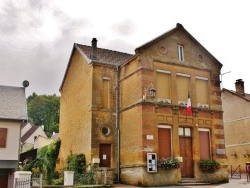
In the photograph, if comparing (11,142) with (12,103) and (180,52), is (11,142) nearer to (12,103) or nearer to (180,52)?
(12,103)

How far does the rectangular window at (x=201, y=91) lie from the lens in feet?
72.7

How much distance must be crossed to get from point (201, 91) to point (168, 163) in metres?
6.28

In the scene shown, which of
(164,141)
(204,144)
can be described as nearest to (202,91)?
(204,144)

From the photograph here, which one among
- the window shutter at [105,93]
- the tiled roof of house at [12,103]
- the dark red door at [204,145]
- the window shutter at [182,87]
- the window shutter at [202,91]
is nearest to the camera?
the dark red door at [204,145]

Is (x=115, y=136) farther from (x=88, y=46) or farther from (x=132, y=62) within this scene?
(x=88, y=46)

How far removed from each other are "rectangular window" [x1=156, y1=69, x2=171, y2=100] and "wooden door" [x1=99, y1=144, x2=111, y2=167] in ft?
16.5

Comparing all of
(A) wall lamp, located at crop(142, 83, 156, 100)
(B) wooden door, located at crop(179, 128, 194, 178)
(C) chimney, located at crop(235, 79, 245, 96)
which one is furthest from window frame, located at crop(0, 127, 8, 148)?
(C) chimney, located at crop(235, 79, 245, 96)

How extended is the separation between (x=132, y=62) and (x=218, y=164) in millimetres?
8833

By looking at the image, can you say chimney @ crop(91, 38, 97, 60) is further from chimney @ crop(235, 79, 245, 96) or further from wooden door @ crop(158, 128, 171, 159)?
chimney @ crop(235, 79, 245, 96)

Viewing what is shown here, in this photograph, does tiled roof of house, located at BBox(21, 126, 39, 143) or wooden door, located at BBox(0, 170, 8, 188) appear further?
tiled roof of house, located at BBox(21, 126, 39, 143)

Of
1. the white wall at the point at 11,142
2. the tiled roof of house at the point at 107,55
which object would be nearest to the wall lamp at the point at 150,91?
the tiled roof of house at the point at 107,55

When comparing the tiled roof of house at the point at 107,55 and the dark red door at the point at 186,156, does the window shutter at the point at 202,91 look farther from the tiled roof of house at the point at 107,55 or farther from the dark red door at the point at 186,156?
the tiled roof of house at the point at 107,55

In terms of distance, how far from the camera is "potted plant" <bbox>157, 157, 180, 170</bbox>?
1881cm

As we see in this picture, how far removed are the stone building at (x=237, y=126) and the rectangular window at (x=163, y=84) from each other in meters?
12.1
